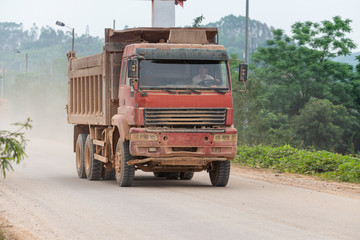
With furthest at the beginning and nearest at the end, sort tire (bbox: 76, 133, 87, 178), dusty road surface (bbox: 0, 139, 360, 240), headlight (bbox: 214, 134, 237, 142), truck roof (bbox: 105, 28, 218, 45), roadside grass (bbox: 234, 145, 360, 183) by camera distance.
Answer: tire (bbox: 76, 133, 87, 178), roadside grass (bbox: 234, 145, 360, 183), truck roof (bbox: 105, 28, 218, 45), headlight (bbox: 214, 134, 237, 142), dusty road surface (bbox: 0, 139, 360, 240)

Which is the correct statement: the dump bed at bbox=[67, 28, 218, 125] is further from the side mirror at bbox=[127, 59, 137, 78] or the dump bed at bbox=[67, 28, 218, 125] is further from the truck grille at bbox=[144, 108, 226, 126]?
the truck grille at bbox=[144, 108, 226, 126]

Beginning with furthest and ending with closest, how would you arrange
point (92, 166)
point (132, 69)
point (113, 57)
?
point (92, 166) < point (113, 57) < point (132, 69)

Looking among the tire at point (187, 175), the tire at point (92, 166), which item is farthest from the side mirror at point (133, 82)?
the tire at point (187, 175)

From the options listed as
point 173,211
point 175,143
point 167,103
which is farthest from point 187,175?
point 173,211

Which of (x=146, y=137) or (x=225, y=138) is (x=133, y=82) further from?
(x=225, y=138)

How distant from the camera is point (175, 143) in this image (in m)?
15.2

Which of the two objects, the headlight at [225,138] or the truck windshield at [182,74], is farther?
the truck windshield at [182,74]

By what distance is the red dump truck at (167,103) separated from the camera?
599 inches

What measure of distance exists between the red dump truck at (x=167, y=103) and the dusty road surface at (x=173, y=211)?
67cm

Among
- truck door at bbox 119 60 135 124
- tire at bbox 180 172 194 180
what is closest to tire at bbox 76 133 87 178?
tire at bbox 180 172 194 180

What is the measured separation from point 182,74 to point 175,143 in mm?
1498

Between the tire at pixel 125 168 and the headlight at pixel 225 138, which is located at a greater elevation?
the headlight at pixel 225 138

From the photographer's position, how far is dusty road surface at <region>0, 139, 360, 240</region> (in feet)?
31.9

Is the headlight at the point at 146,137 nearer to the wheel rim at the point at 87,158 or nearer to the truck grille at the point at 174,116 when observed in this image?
the truck grille at the point at 174,116
